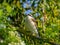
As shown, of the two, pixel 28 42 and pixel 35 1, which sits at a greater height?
pixel 35 1

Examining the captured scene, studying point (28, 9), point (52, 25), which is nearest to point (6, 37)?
point (52, 25)

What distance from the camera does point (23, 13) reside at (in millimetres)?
4301

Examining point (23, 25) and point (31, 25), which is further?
point (23, 25)

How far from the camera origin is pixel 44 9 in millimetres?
4254

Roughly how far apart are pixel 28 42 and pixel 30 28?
1.25 feet

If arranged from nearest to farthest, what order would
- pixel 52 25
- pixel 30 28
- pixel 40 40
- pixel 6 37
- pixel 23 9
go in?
1. pixel 6 37
2. pixel 40 40
3. pixel 30 28
4. pixel 52 25
5. pixel 23 9

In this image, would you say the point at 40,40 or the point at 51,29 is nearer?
the point at 40,40

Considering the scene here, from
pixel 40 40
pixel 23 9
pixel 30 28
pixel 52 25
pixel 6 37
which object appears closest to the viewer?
pixel 6 37

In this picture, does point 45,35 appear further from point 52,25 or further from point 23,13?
point 23,13

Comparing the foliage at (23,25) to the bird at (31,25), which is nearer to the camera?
the foliage at (23,25)

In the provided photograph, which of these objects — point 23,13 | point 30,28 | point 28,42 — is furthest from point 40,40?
point 23,13

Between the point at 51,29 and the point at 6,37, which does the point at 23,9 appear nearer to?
the point at 51,29

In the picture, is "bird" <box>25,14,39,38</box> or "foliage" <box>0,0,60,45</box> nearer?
"foliage" <box>0,0,60,45</box>

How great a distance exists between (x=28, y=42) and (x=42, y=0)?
42.1 inches
